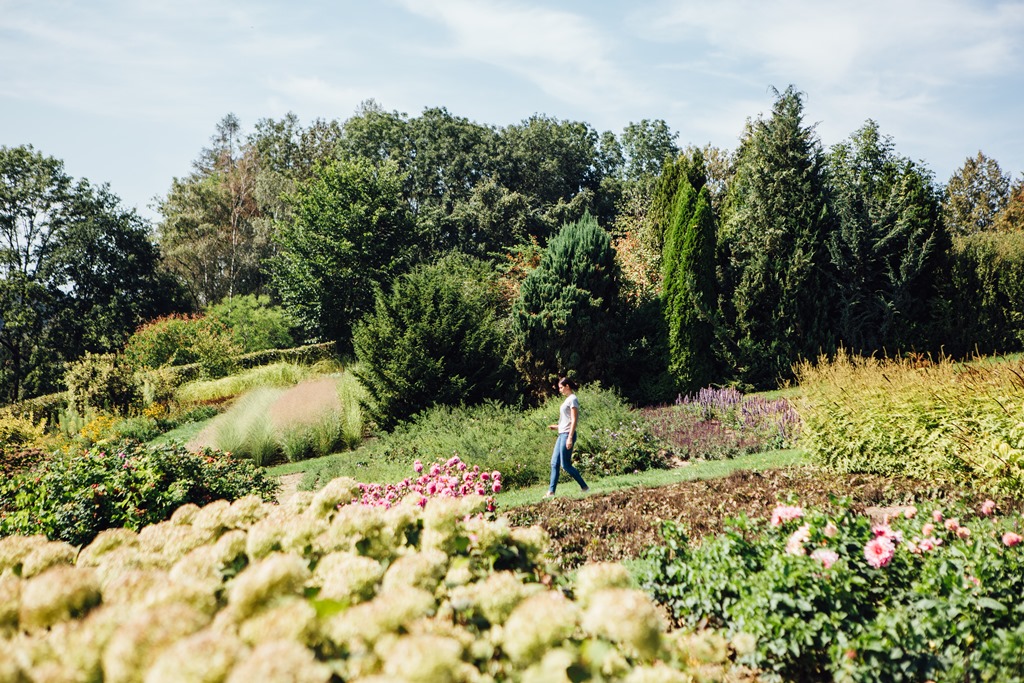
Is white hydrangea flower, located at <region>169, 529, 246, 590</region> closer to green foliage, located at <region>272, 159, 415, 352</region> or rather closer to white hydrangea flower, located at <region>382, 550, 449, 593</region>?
white hydrangea flower, located at <region>382, 550, 449, 593</region>

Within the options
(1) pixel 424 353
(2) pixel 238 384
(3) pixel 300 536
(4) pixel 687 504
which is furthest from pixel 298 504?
(2) pixel 238 384

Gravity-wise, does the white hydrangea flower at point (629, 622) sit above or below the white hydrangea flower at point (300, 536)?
below

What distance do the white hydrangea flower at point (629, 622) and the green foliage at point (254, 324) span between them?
25289mm

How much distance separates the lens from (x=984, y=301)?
13.3m

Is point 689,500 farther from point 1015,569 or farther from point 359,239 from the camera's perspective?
point 359,239

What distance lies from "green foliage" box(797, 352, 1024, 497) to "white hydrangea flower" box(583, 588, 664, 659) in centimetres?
536

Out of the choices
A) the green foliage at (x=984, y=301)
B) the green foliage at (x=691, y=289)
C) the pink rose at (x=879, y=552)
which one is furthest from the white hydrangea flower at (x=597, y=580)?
the green foliage at (x=984, y=301)

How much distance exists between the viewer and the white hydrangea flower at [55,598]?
1.63 metres

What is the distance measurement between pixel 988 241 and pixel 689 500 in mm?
11917

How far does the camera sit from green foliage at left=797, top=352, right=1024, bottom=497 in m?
5.74

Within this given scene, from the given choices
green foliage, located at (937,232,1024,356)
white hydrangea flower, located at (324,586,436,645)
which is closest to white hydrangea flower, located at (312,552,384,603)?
white hydrangea flower, located at (324,586,436,645)

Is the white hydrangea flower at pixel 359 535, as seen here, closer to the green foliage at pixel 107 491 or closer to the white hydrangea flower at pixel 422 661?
the white hydrangea flower at pixel 422 661

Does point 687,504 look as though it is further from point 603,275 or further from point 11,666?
point 603,275

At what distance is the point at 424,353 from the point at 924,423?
7369 mm
